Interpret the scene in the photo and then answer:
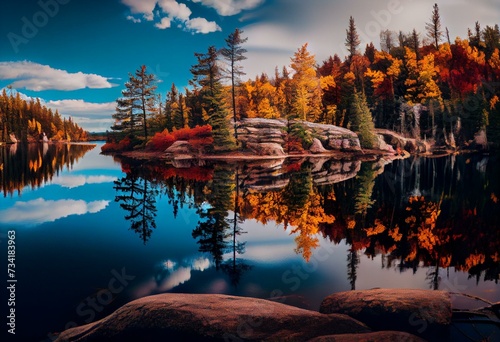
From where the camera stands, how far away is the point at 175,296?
229 inches

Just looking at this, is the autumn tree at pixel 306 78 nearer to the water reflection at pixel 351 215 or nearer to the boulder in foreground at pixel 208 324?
the water reflection at pixel 351 215

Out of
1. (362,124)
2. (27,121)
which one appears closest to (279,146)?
(362,124)

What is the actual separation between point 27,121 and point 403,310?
134 meters

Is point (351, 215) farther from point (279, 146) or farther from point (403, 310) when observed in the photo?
point (279, 146)

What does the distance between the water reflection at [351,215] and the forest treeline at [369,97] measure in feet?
102

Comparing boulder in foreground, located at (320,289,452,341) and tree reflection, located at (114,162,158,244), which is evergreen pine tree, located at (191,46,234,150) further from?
boulder in foreground, located at (320,289,452,341)

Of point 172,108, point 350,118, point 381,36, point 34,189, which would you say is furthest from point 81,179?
point 381,36

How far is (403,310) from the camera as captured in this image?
17.7ft

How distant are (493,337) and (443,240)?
6.03m

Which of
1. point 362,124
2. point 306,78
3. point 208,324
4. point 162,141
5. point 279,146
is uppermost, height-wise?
point 306,78

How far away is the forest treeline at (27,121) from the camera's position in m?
103

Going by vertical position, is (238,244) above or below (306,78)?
below

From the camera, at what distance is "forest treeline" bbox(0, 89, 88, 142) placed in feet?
339

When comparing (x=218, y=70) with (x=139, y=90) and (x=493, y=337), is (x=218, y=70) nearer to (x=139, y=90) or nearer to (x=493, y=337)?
(x=139, y=90)
